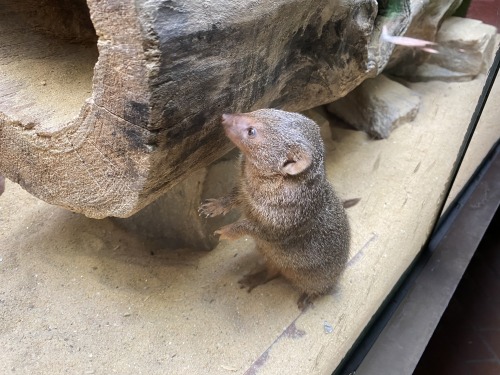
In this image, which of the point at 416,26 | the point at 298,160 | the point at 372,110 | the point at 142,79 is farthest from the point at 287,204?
the point at 372,110

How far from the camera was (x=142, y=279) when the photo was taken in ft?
5.90

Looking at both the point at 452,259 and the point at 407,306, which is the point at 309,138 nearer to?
the point at 407,306

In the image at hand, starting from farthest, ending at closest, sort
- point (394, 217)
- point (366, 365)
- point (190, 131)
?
1. point (394, 217)
2. point (366, 365)
3. point (190, 131)

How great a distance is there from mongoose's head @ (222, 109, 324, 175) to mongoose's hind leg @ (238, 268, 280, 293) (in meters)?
0.56

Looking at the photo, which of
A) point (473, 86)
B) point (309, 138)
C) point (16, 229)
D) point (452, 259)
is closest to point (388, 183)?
point (452, 259)

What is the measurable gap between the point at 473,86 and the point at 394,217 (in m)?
0.83

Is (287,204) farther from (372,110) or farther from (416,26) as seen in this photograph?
(372,110)

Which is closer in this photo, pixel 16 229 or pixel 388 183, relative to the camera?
pixel 16 229

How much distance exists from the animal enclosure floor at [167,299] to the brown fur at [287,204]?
14 cm

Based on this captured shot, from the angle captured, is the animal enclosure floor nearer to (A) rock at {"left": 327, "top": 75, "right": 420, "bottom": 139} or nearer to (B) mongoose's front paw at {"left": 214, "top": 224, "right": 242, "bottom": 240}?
(B) mongoose's front paw at {"left": 214, "top": 224, "right": 242, "bottom": 240}

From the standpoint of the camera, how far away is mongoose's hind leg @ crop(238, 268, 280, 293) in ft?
6.10

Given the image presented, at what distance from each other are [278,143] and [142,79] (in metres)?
0.54

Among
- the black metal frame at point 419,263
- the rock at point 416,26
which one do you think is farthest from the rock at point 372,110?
the black metal frame at point 419,263

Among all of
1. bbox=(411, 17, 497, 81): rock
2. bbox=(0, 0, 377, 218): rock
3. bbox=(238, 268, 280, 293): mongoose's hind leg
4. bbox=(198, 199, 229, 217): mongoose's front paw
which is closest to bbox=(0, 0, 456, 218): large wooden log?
bbox=(0, 0, 377, 218): rock
